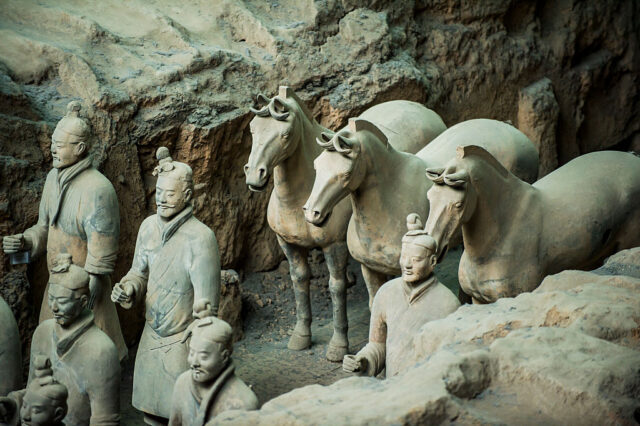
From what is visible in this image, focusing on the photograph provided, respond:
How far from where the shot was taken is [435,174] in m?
5.64

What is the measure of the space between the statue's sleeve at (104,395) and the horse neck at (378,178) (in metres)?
2.21

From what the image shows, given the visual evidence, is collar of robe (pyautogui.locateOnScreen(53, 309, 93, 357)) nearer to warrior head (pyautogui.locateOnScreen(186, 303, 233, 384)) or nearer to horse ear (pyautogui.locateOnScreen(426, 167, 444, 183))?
warrior head (pyautogui.locateOnScreen(186, 303, 233, 384))

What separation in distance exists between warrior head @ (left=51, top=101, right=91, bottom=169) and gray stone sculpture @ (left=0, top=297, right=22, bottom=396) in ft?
4.58

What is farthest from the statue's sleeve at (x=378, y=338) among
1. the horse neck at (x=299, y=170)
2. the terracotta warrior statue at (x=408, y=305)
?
the horse neck at (x=299, y=170)

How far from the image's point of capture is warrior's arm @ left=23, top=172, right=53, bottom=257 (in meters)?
5.99

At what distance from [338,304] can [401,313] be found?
2.45m

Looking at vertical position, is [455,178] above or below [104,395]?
above

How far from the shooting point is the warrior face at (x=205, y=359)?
14.2 feet

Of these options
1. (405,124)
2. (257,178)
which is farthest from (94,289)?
(405,124)

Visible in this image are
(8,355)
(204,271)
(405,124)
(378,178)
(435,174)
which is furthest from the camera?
(405,124)

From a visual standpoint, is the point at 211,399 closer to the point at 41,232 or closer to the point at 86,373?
the point at 86,373

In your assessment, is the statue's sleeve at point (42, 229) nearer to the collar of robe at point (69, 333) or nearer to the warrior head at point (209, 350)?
the collar of robe at point (69, 333)

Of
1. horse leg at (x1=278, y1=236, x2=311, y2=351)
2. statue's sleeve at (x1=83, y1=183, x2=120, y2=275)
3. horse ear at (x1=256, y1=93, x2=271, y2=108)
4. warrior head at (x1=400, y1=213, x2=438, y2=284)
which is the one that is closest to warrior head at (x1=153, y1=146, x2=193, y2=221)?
statue's sleeve at (x1=83, y1=183, x2=120, y2=275)

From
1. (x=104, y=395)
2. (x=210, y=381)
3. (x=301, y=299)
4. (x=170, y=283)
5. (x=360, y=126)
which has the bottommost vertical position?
(x=301, y=299)
